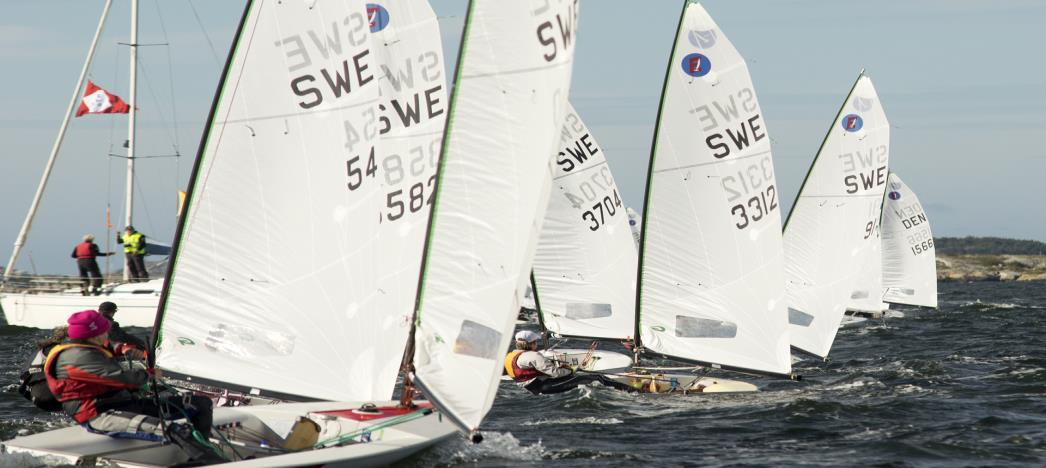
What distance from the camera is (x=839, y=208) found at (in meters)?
22.9

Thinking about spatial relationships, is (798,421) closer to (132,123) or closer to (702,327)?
(702,327)

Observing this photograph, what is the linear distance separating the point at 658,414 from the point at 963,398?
4600 mm

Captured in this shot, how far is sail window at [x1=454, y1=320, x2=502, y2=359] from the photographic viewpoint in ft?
35.0

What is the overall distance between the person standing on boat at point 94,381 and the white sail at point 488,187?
2.30 meters

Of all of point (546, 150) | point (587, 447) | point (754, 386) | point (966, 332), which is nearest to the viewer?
point (546, 150)

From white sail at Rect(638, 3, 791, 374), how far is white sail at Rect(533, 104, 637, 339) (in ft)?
14.5

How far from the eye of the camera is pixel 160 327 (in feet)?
37.3

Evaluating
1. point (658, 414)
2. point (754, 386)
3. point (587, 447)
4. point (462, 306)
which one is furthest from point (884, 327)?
point (462, 306)

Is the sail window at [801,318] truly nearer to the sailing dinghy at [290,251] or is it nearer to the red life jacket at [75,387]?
the sailing dinghy at [290,251]

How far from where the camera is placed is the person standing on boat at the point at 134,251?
31.2 metres

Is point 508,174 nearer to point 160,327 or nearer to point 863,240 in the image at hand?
point 160,327

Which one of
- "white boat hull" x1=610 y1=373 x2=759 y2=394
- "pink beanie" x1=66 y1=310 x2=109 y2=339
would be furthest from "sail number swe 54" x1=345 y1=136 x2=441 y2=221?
"white boat hull" x1=610 y1=373 x2=759 y2=394

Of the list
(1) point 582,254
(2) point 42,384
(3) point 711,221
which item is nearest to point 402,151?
(2) point 42,384

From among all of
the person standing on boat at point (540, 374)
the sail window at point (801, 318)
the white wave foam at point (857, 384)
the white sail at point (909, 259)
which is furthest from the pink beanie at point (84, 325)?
the white sail at point (909, 259)
